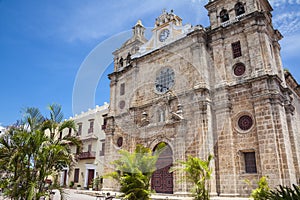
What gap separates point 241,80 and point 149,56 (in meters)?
7.00

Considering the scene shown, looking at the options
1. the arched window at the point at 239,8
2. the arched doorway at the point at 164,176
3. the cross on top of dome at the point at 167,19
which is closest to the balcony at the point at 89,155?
the arched doorway at the point at 164,176

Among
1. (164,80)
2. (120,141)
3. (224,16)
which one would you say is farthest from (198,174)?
(224,16)

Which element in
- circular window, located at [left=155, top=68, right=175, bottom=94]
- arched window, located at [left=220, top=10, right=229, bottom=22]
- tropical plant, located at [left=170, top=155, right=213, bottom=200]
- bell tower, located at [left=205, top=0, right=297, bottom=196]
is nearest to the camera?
tropical plant, located at [left=170, top=155, right=213, bottom=200]

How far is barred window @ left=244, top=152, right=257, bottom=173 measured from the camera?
37.8 ft

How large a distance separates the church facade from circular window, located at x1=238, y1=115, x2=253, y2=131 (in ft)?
0.16

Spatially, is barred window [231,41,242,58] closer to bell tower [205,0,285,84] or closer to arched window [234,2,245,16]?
bell tower [205,0,285,84]

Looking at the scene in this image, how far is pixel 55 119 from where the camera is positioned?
8.66 meters

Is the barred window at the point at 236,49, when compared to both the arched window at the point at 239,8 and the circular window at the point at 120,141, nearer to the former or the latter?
the arched window at the point at 239,8

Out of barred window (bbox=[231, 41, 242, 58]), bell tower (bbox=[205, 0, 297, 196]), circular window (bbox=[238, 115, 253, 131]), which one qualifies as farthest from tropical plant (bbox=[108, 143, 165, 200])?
barred window (bbox=[231, 41, 242, 58])

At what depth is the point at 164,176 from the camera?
14.1 meters

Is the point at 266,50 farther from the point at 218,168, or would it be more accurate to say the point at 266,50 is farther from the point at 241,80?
the point at 218,168

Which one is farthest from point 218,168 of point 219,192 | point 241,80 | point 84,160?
point 84,160

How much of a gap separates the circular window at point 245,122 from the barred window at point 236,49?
3.67m

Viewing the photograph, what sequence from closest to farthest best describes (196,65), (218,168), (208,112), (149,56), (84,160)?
(218,168), (208,112), (196,65), (149,56), (84,160)
